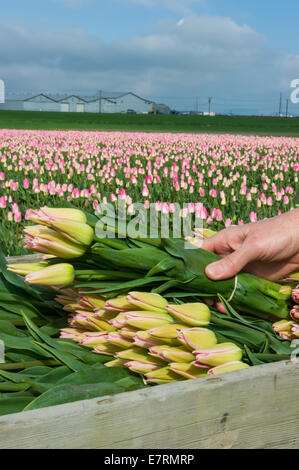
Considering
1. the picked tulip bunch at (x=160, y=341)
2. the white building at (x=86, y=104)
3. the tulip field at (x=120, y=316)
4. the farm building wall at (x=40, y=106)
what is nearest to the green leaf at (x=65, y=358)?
the tulip field at (x=120, y=316)

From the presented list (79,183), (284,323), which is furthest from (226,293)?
(79,183)

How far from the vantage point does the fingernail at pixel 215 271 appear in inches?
68.2

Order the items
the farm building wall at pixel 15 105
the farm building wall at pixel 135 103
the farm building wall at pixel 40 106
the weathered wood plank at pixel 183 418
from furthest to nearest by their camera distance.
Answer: the farm building wall at pixel 135 103, the farm building wall at pixel 40 106, the farm building wall at pixel 15 105, the weathered wood plank at pixel 183 418

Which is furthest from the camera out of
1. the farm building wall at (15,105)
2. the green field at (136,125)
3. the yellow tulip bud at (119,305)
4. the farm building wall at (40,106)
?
the farm building wall at (40,106)

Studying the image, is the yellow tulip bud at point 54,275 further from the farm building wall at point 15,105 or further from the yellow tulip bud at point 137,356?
the farm building wall at point 15,105

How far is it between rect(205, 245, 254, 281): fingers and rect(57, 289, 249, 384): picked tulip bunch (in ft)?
0.59

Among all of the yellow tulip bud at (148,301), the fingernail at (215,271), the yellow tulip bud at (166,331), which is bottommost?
the yellow tulip bud at (166,331)

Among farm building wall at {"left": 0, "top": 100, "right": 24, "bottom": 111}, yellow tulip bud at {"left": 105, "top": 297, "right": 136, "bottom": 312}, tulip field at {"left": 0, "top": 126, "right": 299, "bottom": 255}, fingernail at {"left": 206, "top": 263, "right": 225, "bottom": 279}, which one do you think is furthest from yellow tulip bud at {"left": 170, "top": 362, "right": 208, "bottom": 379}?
farm building wall at {"left": 0, "top": 100, "right": 24, "bottom": 111}

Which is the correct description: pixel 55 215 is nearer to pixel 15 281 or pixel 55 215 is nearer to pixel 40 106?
pixel 15 281

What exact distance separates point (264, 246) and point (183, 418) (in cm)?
78

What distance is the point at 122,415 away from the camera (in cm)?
128

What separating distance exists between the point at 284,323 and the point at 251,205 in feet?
14.9

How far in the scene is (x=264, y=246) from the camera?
1904 mm
